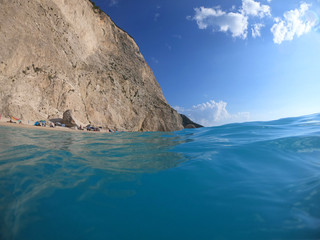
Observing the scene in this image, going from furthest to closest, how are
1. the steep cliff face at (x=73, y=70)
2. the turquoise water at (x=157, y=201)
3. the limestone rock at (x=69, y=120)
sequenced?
1. the limestone rock at (x=69, y=120)
2. the steep cliff face at (x=73, y=70)
3. the turquoise water at (x=157, y=201)

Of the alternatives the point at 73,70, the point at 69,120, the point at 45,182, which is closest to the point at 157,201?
the point at 45,182

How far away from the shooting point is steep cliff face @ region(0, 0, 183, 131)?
13.3 metres

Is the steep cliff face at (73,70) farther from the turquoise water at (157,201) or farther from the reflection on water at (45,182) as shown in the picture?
the turquoise water at (157,201)

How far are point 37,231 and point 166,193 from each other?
1178mm

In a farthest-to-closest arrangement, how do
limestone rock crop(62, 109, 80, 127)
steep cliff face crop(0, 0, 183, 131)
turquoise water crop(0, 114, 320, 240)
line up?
1. limestone rock crop(62, 109, 80, 127)
2. steep cliff face crop(0, 0, 183, 131)
3. turquoise water crop(0, 114, 320, 240)

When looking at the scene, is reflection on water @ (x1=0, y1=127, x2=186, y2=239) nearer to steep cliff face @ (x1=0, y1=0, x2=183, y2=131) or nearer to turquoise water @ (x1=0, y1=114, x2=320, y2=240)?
turquoise water @ (x1=0, y1=114, x2=320, y2=240)

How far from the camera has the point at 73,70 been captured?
1819 cm

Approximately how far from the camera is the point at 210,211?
4.72ft

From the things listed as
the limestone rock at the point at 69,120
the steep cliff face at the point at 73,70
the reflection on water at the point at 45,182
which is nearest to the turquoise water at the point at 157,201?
the reflection on water at the point at 45,182

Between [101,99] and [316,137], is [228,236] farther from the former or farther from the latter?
[101,99]

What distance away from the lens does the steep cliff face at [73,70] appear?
13.3 meters

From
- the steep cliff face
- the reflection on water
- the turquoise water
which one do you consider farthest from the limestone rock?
the turquoise water

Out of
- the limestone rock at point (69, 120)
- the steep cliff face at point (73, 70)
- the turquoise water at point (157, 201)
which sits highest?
the steep cliff face at point (73, 70)

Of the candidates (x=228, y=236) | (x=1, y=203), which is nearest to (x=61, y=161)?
(x=1, y=203)
